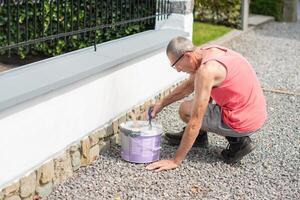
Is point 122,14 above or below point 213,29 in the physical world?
above

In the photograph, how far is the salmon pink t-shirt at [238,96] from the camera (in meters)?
4.23

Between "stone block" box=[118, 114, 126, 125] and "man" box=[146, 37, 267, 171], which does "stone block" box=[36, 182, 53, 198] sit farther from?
"stone block" box=[118, 114, 126, 125]

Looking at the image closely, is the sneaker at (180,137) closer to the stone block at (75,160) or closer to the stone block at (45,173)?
the stone block at (75,160)

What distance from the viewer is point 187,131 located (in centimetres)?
412

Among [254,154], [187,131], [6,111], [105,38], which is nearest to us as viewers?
[6,111]

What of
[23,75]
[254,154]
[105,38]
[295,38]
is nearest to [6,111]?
[23,75]

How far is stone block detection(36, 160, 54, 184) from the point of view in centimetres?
376

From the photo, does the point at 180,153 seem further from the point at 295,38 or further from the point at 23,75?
the point at 295,38

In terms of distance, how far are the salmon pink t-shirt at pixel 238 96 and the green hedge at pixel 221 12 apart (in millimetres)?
7543

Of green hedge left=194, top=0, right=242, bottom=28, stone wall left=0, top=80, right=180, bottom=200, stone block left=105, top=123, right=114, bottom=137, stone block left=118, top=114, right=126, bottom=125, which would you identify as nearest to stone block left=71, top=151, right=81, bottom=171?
stone wall left=0, top=80, right=180, bottom=200

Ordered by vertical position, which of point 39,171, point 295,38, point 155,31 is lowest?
point 295,38

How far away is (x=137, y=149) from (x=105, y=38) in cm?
211

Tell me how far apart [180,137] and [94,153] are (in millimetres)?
795

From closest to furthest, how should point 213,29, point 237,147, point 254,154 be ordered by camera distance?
point 237,147, point 254,154, point 213,29
